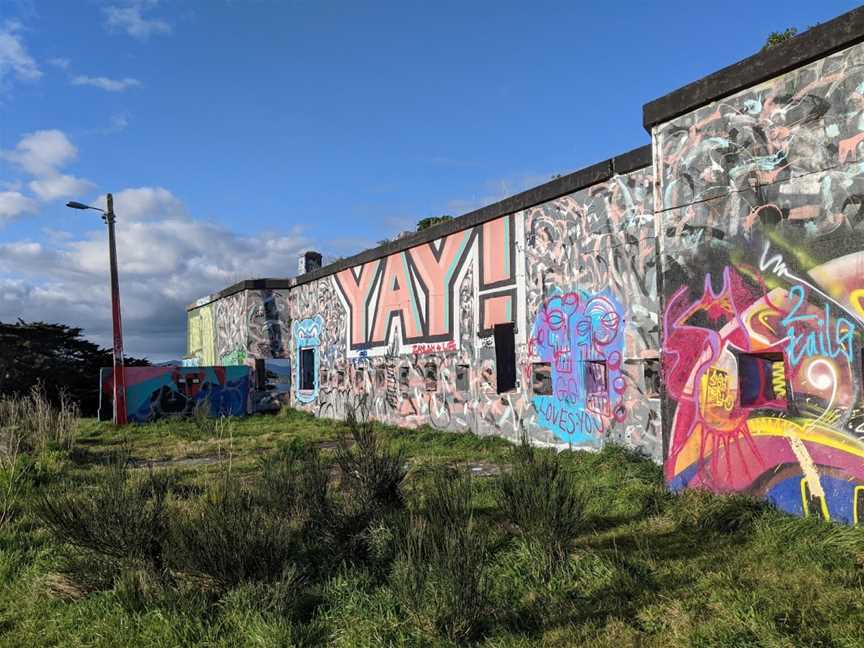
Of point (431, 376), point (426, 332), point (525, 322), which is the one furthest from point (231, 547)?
point (426, 332)

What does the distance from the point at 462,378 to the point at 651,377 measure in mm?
4752

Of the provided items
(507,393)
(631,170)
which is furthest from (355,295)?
(631,170)

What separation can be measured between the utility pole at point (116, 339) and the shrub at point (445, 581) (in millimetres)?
14713

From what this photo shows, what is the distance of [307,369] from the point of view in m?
20.4

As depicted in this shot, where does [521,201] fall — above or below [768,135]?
above

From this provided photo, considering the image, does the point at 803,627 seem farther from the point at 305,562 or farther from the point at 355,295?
the point at 355,295

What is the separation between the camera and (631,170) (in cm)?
865

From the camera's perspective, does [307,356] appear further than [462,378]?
Yes

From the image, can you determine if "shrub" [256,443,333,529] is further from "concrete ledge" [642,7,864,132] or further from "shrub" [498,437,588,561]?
"concrete ledge" [642,7,864,132]

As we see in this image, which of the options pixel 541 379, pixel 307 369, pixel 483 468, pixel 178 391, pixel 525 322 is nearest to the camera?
pixel 483 468

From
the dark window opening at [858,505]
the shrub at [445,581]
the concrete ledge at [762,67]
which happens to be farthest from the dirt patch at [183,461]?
the dark window opening at [858,505]

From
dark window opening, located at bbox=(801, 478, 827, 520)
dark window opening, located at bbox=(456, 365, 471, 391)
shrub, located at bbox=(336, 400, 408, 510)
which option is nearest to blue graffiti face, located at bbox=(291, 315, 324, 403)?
dark window opening, located at bbox=(456, 365, 471, 391)

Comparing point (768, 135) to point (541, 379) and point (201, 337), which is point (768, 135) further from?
point (201, 337)

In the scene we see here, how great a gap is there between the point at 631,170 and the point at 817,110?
11.3 feet
